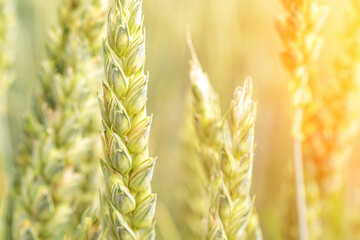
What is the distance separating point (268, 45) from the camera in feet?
4.91

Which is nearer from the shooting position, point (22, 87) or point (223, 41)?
point (223, 41)

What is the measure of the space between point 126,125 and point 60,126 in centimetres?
23

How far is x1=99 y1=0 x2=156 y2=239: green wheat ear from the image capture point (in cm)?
46

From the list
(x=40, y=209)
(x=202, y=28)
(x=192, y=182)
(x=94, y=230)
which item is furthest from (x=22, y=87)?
(x=94, y=230)

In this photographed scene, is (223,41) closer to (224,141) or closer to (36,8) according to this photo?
(36,8)

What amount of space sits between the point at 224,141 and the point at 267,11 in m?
1.05

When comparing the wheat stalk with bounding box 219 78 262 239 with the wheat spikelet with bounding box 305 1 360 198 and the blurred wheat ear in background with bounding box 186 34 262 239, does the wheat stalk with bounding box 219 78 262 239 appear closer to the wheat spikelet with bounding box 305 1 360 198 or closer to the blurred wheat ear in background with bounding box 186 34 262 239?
the blurred wheat ear in background with bounding box 186 34 262 239

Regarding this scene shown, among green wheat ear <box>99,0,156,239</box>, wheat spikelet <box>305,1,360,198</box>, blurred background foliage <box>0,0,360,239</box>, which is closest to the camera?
green wheat ear <box>99,0,156,239</box>

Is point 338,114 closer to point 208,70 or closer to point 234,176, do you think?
point 234,176

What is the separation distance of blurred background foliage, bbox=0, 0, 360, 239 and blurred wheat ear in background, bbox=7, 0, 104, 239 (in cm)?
43

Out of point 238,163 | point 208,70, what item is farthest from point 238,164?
point 208,70

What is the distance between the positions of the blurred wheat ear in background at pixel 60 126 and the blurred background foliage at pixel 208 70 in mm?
428

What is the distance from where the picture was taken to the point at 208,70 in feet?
4.36

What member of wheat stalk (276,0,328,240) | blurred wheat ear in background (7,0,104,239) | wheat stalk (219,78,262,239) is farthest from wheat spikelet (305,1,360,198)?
blurred wheat ear in background (7,0,104,239)
